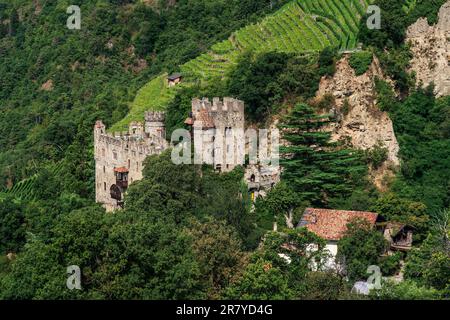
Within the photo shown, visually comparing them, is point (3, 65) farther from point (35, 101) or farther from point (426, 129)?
point (426, 129)

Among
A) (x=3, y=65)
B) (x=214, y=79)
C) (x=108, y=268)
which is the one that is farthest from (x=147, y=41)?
(x=108, y=268)

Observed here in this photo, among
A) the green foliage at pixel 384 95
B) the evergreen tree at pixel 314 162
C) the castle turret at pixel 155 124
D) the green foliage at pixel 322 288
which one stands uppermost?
the green foliage at pixel 384 95

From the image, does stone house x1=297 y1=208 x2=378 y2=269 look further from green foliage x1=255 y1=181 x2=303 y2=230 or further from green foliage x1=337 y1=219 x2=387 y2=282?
green foliage x1=255 y1=181 x2=303 y2=230

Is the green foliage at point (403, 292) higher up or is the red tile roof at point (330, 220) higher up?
the red tile roof at point (330, 220)

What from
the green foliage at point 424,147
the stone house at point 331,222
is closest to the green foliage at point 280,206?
the stone house at point 331,222

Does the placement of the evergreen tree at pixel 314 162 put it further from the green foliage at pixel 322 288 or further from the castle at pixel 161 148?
the green foliage at pixel 322 288

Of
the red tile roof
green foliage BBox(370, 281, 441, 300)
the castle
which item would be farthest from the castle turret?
green foliage BBox(370, 281, 441, 300)

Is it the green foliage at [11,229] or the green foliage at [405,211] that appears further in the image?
the green foliage at [11,229]
